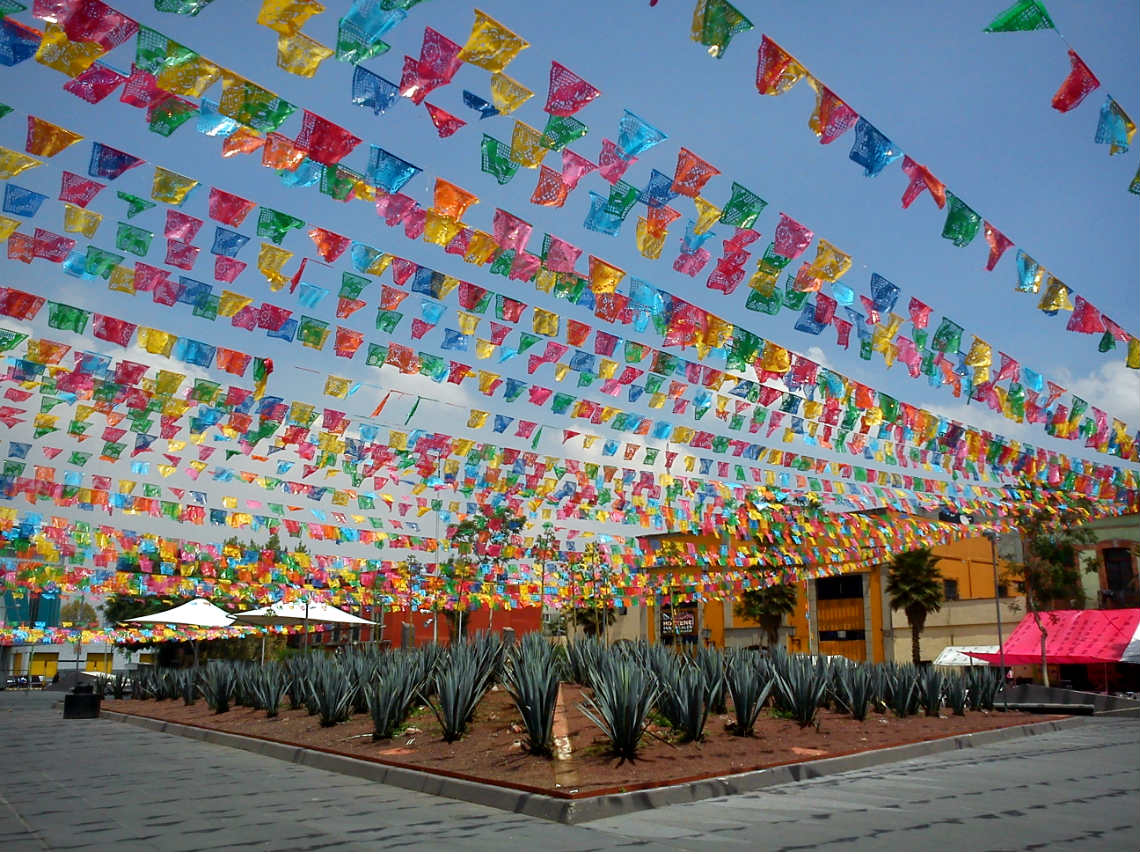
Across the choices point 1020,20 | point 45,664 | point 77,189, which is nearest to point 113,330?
point 77,189

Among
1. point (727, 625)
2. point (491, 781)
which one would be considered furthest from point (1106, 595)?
point (491, 781)

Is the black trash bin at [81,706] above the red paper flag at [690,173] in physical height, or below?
below

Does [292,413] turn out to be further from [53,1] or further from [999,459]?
[999,459]

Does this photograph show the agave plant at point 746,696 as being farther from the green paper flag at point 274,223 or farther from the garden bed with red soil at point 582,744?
the green paper flag at point 274,223

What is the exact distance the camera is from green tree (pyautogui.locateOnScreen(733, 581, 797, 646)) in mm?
41438

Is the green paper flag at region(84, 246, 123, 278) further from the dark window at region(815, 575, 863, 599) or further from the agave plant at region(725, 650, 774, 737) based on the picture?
the dark window at region(815, 575, 863, 599)

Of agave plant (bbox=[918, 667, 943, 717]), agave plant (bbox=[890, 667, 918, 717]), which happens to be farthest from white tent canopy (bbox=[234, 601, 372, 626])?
agave plant (bbox=[918, 667, 943, 717])

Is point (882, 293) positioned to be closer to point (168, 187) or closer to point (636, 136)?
point (636, 136)

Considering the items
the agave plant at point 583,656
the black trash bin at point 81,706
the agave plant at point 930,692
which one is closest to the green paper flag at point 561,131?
the agave plant at point 583,656

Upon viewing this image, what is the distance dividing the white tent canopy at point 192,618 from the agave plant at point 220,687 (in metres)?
6.21

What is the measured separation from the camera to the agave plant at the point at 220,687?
16.7 metres

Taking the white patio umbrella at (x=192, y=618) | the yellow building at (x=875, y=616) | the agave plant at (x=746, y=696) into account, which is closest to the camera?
the agave plant at (x=746, y=696)

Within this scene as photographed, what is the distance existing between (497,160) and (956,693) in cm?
1252

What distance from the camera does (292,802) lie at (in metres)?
7.93
